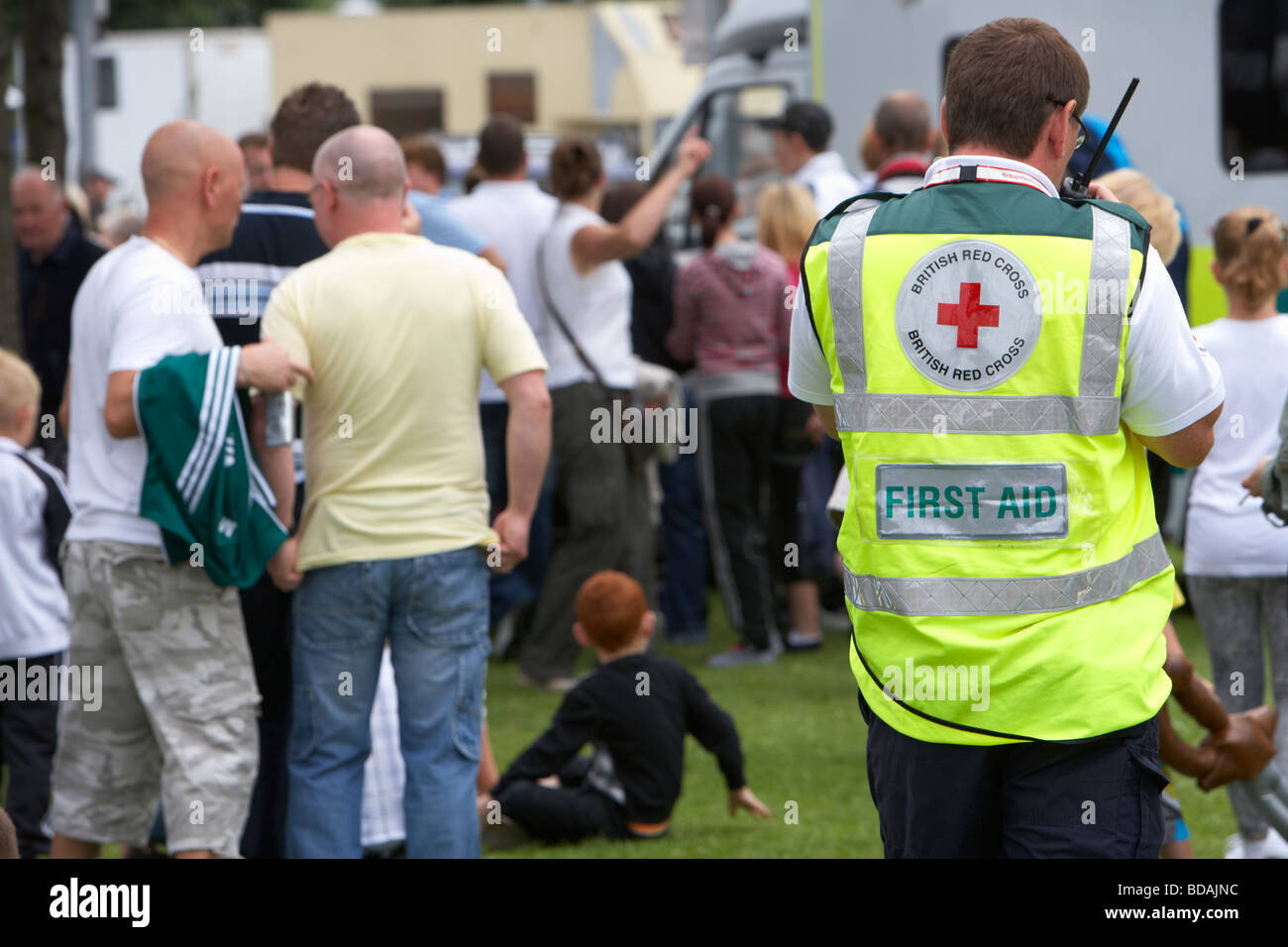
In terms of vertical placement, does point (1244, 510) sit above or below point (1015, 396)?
below

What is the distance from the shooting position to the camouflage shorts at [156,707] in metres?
4.02

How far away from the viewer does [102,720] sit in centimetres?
412

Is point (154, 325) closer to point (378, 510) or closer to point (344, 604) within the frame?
point (378, 510)

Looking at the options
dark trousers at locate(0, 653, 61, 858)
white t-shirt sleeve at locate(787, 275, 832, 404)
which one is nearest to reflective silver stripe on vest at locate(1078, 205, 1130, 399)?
white t-shirt sleeve at locate(787, 275, 832, 404)

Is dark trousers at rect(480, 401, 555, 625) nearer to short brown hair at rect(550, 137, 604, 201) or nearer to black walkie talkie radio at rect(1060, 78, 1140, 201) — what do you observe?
short brown hair at rect(550, 137, 604, 201)

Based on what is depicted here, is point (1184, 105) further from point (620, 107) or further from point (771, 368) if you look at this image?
point (620, 107)

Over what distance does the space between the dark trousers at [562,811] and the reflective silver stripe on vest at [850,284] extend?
2754 mm

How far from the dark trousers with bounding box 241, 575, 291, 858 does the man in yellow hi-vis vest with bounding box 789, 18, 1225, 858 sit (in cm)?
225

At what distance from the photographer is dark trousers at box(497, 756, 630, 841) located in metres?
5.15

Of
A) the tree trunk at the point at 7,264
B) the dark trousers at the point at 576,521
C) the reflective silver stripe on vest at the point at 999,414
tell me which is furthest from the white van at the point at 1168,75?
the reflective silver stripe on vest at the point at 999,414

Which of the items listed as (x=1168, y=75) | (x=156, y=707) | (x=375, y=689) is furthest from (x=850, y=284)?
(x=1168, y=75)

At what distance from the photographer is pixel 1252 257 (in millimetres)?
4641

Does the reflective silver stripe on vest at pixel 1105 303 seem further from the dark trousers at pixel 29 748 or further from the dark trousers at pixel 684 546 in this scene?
the dark trousers at pixel 684 546

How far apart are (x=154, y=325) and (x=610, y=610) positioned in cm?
176
